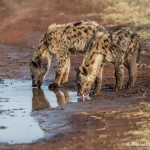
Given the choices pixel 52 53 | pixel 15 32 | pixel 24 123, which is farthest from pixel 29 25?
pixel 24 123

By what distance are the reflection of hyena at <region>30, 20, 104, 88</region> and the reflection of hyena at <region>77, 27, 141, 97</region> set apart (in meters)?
1.40

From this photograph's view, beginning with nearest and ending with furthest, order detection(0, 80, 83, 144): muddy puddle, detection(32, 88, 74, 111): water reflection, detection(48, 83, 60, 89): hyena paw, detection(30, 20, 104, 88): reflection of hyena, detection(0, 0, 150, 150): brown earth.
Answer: detection(0, 0, 150, 150): brown earth, detection(0, 80, 83, 144): muddy puddle, detection(32, 88, 74, 111): water reflection, detection(48, 83, 60, 89): hyena paw, detection(30, 20, 104, 88): reflection of hyena

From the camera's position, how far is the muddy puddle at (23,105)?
966 cm

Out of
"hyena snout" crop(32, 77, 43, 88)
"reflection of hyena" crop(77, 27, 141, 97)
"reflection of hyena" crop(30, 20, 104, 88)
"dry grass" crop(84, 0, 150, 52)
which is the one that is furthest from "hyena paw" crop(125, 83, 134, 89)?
"dry grass" crop(84, 0, 150, 52)

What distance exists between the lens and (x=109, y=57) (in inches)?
510

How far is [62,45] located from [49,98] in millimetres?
1989

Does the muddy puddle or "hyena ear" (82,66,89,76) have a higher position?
"hyena ear" (82,66,89,76)

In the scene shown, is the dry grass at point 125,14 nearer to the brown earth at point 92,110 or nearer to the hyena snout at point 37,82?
the brown earth at point 92,110

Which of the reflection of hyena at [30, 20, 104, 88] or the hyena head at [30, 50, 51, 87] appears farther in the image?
the hyena head at [30, 50, 51, 87]

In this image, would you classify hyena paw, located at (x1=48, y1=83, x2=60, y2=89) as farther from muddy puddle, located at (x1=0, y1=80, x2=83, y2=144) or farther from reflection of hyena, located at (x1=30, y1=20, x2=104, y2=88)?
A: muddy puddle, located at (x1=0, y1=80, x2=83, y2=144)

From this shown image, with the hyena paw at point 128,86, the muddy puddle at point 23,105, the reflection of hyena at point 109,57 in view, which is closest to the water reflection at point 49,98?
the muddy puddle at point 23,105

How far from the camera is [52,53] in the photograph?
1503cm

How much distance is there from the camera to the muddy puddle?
9656 mm

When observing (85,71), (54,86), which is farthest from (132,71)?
(54,86)
